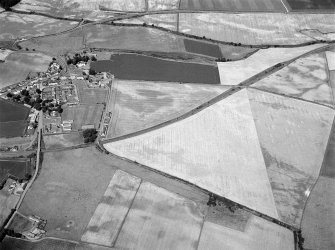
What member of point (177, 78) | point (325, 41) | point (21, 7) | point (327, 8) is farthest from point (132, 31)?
point (327, 8)

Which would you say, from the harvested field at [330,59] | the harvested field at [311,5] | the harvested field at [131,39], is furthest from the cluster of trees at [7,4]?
the harvested field at [330,59]

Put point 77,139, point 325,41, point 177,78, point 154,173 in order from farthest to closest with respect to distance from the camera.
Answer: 1. point 325,41
2. point 177,78
3. point 77,139
4. point 154,173

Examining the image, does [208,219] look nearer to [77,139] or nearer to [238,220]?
[238,220]

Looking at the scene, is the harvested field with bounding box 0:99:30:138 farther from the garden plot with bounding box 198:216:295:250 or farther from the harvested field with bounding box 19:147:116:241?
the garden plot with bounding box 198:216:295:250

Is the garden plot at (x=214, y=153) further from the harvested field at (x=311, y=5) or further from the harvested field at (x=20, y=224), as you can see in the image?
the harvested field at (x=311, y=5)

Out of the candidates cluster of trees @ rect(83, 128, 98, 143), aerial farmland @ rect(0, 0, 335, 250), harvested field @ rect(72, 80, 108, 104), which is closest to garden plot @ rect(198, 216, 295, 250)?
aerial farmland @ rect(0, 0, 335, 250)

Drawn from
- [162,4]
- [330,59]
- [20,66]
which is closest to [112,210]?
[20,66]
